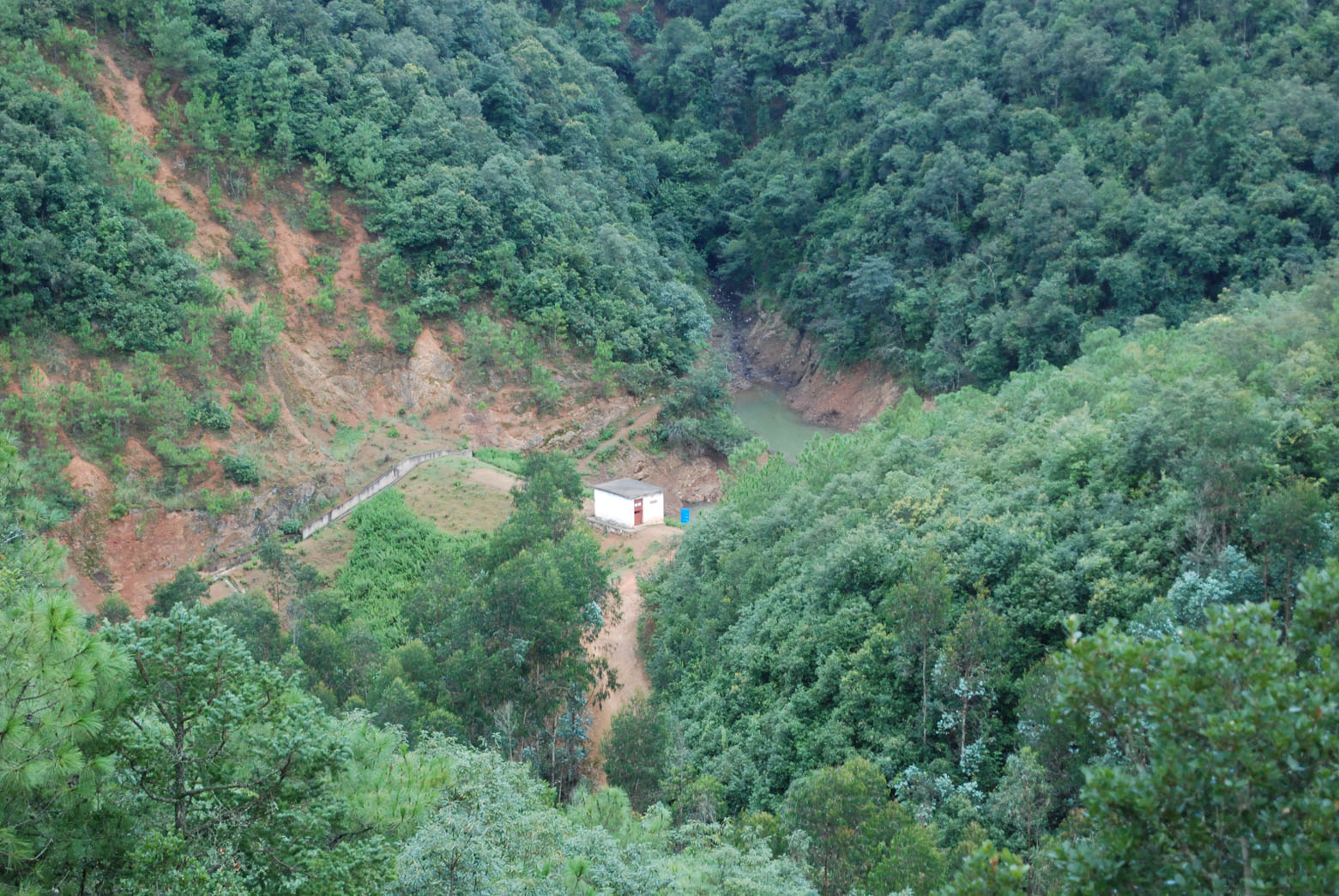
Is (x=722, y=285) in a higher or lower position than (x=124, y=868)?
lower

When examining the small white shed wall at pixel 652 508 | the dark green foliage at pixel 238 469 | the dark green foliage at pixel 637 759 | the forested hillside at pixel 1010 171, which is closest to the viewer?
the dark green foliage at pixel 637 759

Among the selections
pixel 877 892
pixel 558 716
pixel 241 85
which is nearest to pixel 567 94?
pixel 241 85

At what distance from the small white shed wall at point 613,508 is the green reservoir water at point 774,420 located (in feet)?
40.8

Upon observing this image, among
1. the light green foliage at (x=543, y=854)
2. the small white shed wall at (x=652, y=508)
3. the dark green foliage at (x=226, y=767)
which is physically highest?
the dark green foliage at (x=226, y=767)

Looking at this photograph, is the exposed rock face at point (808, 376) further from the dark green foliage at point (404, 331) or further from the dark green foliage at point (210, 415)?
the dark green foliage at point (210, 415)

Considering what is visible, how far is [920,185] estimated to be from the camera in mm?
49156

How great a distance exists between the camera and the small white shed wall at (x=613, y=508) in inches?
1366

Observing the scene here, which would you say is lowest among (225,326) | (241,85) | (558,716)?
(558,716)

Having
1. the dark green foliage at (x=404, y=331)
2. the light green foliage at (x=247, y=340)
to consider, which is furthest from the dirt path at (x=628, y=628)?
the light green foliage at (x=247, y=340)

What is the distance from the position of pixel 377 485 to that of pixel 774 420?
1990 cm

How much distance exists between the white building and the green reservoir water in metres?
11.7

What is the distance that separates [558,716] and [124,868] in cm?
1426

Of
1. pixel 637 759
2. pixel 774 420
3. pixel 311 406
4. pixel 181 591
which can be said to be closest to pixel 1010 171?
pixel 774 420

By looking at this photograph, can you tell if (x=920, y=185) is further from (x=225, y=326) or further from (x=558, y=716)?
(x=558, y=716)
